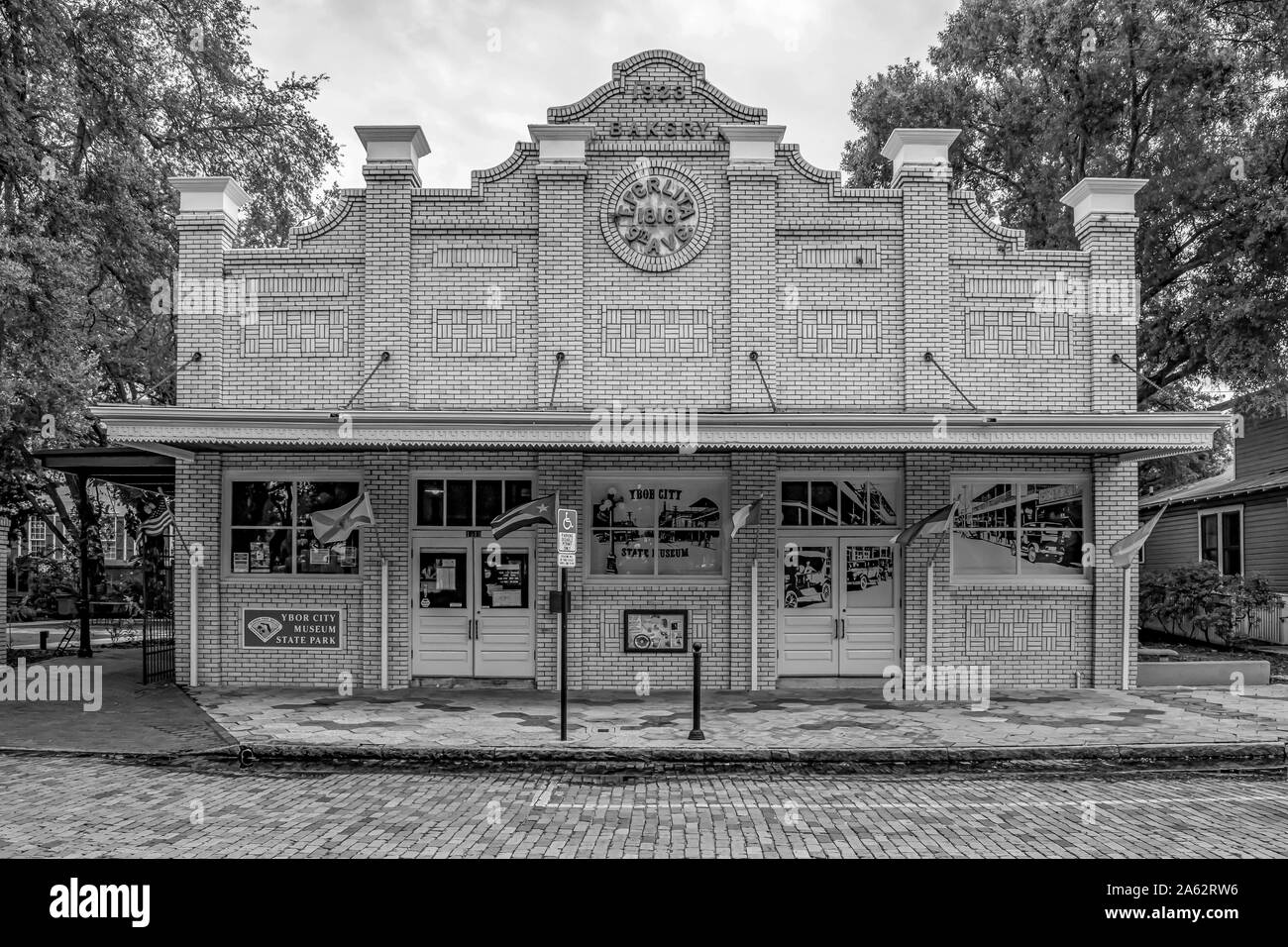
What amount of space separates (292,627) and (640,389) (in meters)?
6.38

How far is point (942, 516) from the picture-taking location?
1402 cm

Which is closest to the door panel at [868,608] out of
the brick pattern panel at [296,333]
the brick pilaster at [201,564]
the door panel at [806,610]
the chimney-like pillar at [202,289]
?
the door panel at [806,610]

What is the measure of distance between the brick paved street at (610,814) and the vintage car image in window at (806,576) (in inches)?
204

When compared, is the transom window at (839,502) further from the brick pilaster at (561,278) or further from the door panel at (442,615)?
the door panel at (442,615)

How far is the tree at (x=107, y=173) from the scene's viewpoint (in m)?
16.0

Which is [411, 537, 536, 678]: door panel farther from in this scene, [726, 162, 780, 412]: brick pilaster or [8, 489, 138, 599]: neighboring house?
[8, 489, 138, 599]: neighboring house

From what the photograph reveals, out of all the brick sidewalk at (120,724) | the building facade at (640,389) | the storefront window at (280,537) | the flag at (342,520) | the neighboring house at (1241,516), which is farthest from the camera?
the neighboring house at (1241,516)

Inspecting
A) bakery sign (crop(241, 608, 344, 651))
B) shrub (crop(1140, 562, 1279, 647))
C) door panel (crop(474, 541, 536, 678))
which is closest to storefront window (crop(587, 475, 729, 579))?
door panel (crop(474, 541, 536, 678))

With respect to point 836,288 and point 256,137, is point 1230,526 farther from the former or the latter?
point 256,137

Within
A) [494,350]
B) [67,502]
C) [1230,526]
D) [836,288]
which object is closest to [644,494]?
[494,350]

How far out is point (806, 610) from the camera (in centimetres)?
1525

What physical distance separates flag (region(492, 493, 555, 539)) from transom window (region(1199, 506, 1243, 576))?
19.0 metres

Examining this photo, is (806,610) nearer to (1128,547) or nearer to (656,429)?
(656,429)

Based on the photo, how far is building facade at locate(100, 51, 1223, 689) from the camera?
15000 millimetres
